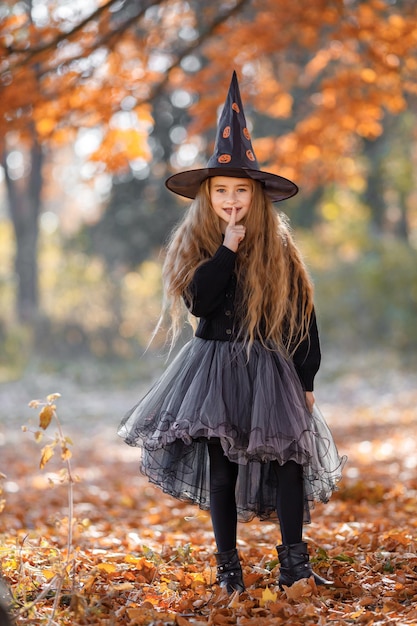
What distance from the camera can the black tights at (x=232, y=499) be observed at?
3.14 meters

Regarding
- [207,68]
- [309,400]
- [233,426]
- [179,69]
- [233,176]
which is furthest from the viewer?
[207,68]

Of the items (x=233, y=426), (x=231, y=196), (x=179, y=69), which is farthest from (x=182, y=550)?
(x=179, y=69)

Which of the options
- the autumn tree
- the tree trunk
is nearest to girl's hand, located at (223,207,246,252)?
the autumn tree

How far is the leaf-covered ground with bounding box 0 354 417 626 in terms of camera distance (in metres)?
2.86

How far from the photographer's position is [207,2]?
10.9 metres

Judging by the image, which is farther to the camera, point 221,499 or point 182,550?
point 182,550

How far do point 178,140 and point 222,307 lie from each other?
15.2m

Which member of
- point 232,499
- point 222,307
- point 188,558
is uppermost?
point 222,307

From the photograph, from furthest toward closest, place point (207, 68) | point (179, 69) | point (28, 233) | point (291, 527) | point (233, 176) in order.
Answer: point (28, 233)
point (207, 68)
point (179, 69)
point (233, 176)
point (291, 527)

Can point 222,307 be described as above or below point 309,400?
above

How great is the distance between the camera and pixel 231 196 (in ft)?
11.0

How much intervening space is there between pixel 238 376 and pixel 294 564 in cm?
72

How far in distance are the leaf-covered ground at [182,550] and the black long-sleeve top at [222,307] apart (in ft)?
2.62

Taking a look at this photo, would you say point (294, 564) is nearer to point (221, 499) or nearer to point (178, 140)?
point (221, 499)
